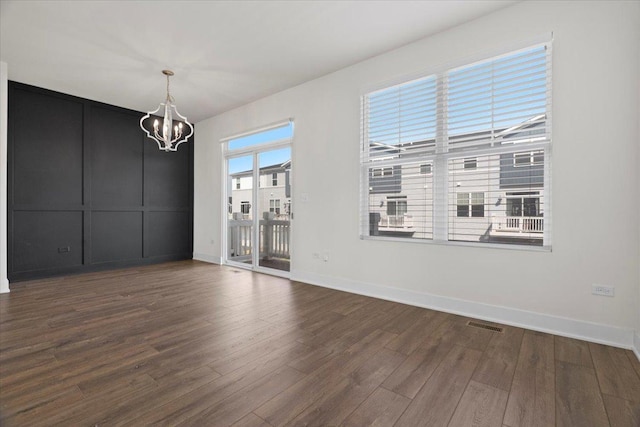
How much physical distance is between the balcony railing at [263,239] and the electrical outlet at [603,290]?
372cm

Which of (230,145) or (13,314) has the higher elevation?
(230,145)

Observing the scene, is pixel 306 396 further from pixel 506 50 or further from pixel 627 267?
pixel 506 50

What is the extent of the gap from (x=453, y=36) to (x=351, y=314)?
306cm

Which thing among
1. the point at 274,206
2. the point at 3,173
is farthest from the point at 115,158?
the point at 274,206

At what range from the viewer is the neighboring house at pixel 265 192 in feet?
16.1

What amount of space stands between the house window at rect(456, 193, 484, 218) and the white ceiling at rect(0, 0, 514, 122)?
1760mm

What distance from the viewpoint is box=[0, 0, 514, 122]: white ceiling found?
281 centimetres

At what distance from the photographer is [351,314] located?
3049 mm

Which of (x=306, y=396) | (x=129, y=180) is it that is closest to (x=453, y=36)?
(x=306, y=396)

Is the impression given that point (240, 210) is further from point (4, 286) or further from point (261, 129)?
point (4, 286)

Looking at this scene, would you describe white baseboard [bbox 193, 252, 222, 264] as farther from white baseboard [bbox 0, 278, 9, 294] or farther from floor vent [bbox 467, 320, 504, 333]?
floor vent [bbox 467, 320, 504, 333]

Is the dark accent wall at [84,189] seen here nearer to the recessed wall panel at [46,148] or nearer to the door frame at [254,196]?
the recessed wall panel at [46,148]

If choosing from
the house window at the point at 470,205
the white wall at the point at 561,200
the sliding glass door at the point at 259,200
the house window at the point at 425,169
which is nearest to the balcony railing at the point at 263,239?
the sliding glass door at the point at 259,200

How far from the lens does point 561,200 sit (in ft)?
8.41
